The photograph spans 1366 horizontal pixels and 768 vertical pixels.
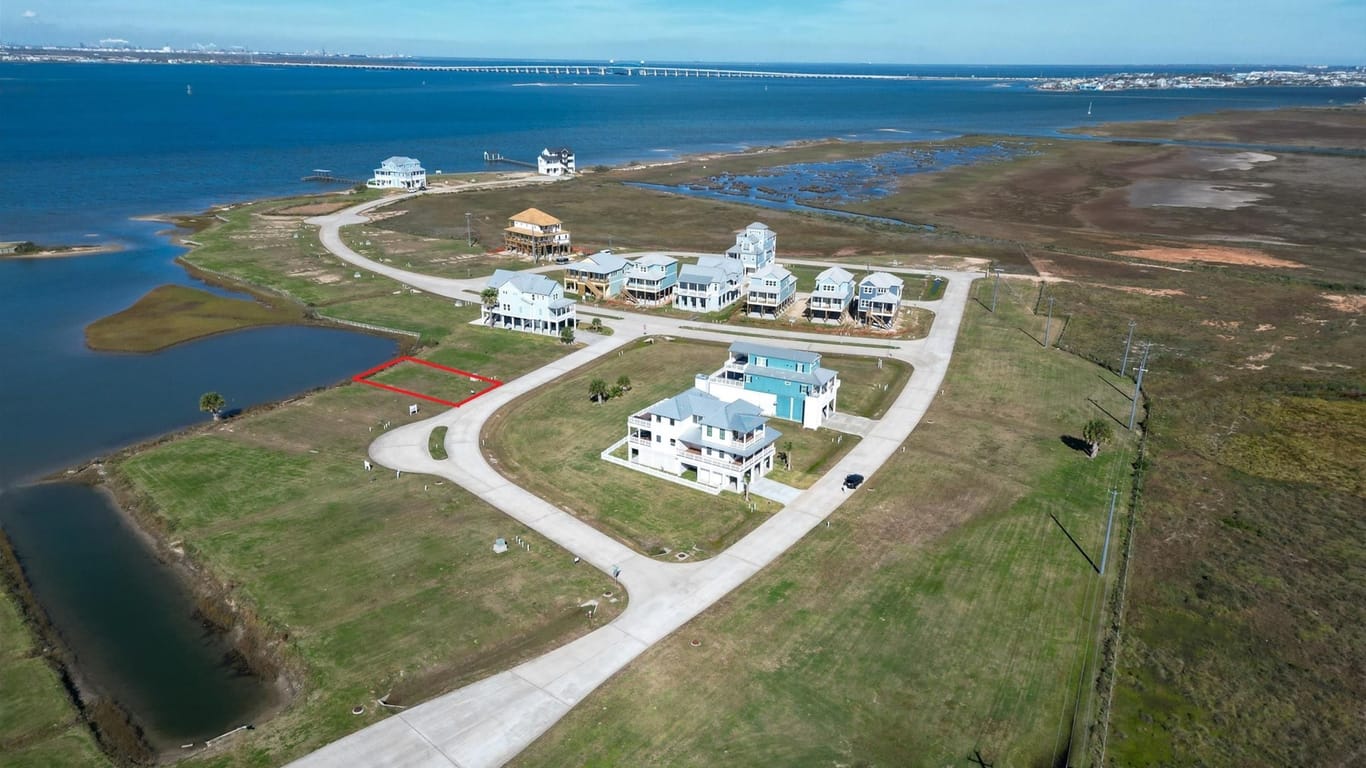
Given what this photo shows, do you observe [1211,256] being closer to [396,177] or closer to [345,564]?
[345,564]

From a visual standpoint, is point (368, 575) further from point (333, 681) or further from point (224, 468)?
point (224, 468)

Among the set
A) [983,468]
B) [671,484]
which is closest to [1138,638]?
[983,468]

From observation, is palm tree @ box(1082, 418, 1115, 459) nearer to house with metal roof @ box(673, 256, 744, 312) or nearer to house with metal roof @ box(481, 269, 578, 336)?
house with metal roof @ box(673, 256, 744, 312)

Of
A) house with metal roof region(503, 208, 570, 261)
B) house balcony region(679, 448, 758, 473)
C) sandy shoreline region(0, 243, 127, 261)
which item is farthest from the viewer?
house with metal roof region(503, 208, 570, 261)

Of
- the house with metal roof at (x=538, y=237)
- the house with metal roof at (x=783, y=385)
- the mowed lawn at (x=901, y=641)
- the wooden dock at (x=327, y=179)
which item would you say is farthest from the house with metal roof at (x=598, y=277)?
the wooden dock at (x=327, y=179)

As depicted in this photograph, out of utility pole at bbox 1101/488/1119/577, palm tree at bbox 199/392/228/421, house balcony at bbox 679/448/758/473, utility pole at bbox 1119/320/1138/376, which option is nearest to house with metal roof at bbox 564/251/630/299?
palm tree at bbox 199/392/228/421

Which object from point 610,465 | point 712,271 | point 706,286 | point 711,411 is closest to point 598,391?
point 610,465
